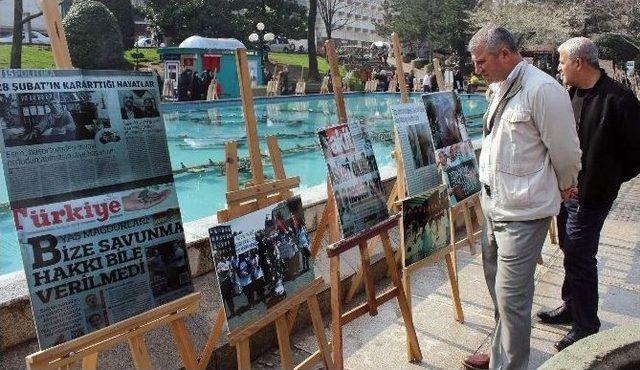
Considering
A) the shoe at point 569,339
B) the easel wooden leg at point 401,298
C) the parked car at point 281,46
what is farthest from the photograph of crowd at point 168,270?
the parked car at point 281,46

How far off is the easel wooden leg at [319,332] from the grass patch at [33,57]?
88.1 ft

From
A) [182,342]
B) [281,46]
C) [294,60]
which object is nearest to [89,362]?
[182,342]

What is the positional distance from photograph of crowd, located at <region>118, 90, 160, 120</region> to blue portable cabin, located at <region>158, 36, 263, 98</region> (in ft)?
69.8

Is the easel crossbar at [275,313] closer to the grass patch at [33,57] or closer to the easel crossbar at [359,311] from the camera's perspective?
the easel crossbar at [359,311]

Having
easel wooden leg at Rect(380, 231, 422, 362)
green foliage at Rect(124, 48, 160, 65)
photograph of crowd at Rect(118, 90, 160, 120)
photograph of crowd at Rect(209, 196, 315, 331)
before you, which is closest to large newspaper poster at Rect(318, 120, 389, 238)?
easel wooden leg at Rect(380, 231, 422, 362)

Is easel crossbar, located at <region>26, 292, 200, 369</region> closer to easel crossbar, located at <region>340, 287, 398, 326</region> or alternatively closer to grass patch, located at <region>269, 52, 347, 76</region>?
easel crossbar, located at <region>340, 287, 398, 326</region>

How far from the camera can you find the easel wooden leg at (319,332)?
2.67 m

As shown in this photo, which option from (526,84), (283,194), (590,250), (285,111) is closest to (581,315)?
(590,250)

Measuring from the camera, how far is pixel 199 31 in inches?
1281

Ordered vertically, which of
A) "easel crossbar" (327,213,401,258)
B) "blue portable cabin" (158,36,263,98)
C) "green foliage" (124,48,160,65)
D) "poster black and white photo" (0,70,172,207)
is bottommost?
"easel crossbar" (327,213,401,258)

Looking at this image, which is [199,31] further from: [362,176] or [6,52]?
[362,176]

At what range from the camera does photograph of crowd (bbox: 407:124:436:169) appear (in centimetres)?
347

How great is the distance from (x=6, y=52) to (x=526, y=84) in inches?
1350

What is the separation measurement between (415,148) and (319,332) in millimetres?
1400
